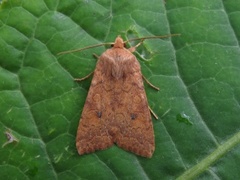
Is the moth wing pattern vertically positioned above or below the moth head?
below

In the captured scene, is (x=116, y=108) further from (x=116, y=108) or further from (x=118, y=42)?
(x=118, y=42)

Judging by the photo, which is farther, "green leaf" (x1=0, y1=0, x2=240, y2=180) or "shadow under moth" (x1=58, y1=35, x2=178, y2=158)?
"shadow under moth" (x1=58, y1=35, x2=178, y2=158)

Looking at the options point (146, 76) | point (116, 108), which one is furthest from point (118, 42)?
point (116, 108)

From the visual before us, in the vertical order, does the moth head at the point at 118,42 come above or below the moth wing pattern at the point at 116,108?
above

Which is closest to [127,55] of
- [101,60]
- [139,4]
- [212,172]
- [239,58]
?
[101,60]

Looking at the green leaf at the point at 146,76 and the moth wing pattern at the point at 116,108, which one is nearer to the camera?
the green leaf at the point at 146,76

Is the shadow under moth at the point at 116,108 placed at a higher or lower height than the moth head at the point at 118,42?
lower
